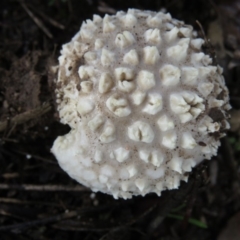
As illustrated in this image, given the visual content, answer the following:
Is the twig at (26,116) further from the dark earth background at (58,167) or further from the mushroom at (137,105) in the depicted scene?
the mushroom at (137,105)

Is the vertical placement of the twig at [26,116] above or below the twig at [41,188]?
above

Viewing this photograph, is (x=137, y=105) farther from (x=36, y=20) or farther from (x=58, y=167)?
(x=36, y=20)

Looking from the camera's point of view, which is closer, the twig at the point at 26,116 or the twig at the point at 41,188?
the twig at the point at 26,116

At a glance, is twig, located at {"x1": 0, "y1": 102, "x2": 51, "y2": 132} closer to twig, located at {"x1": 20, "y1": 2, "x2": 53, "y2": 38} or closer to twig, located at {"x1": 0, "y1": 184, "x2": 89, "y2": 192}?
twig, located at {"x1": 0, "y1": 184, "x2": 89, "y2": 192}

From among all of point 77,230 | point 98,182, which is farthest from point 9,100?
point 77,230

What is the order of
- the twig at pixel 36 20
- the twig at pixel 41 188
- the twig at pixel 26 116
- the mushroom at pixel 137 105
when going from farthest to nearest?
1. the twig at pixel 36 20
2. the twig at pixel 41 188
3. the twig at pixel 26 116
4. the mushroom at pixel 137 105

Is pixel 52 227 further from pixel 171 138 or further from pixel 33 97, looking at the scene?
pixel 171 138

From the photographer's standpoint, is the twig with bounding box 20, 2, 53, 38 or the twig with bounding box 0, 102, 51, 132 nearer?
the twig with bounding box 0, 102, 51, 132

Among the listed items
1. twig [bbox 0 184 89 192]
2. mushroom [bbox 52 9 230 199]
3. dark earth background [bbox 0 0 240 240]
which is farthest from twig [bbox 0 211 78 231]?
mushroom [bbox 52 9 230 199]

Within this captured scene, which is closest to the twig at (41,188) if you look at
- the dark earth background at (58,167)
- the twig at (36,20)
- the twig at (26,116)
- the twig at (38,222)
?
the dark earth background at (58,167)
